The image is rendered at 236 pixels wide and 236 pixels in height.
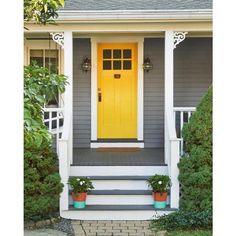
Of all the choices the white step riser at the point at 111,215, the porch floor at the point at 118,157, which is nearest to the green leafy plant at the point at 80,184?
the white step riser at the point at 111,215

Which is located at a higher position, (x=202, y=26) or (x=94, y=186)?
(x=202, y=26)

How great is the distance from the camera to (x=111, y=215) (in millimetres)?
7918

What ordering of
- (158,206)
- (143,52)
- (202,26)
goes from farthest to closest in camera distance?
(143,52) → (202,26) → (158,206)

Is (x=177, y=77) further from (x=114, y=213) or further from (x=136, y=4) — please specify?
(x=114, y=213)

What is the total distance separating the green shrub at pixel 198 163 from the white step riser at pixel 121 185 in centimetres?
82

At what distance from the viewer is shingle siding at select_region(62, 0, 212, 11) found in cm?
940

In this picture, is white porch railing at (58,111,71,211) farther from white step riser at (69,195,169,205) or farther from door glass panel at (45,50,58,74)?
door glass panel at (45,50,58,74)

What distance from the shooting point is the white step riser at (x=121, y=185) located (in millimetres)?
8266

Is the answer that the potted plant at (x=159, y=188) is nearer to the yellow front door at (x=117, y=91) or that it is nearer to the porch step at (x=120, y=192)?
the porch step at (x=120, y=192)
